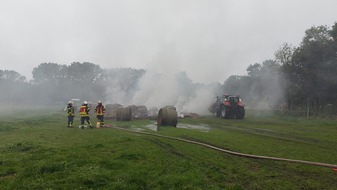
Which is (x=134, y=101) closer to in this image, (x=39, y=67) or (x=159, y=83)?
(x=159, y=83)

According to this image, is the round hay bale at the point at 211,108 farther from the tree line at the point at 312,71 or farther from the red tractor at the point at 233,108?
the tree line at the point at 312,71

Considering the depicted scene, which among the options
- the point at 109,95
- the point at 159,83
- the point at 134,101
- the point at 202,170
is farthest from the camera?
the point at 109,95

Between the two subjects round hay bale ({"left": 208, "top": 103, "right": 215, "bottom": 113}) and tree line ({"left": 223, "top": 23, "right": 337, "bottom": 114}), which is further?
round hay bale ({"left": 208, "top": 103, "right": 215, "bottom": 113})

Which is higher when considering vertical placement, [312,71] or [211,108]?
[312,71]

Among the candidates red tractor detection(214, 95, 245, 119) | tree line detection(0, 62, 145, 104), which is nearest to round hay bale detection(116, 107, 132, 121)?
red tractor detection(214, 95, 245, 119)

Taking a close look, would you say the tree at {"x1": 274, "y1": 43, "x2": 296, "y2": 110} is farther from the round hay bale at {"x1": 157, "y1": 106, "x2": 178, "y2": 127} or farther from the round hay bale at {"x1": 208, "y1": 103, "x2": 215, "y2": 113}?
the round hay bale at {"x1": 157, "y1": 106, "x2": 178, "y2": 127}

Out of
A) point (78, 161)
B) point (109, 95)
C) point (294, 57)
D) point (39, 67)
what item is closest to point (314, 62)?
point (294, 57)

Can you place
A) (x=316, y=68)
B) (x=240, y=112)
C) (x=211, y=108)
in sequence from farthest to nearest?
(x=211, y=108)
(x=316, y=68)
(x=240, y=112)

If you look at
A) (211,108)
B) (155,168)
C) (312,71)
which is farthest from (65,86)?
(155,168)

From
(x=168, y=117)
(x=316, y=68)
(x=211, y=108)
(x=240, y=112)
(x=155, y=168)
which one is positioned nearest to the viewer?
(x=155, y=168)

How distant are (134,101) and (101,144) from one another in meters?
36.1

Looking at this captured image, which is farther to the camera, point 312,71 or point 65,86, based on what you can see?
point 65,86

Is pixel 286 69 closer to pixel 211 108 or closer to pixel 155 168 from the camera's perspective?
pixel 211 108

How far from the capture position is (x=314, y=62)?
3459 cm
